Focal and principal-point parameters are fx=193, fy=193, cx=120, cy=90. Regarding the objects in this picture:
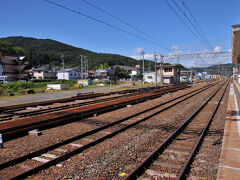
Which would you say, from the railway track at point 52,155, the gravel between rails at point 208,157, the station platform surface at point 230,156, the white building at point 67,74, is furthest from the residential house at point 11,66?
the station platform surface at point 230,156

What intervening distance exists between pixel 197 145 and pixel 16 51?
9675 cm

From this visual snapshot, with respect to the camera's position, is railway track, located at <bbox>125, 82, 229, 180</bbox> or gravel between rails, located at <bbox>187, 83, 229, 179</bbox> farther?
gravel between rails, located at <bbox>187, 83, 229, 179</bbox>

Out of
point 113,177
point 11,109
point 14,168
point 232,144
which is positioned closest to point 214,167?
point 232,144

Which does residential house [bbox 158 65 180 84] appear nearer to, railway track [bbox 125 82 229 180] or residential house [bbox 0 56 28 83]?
residential house [bbox 0 56 28 83]

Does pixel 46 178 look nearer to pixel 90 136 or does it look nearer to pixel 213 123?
pixel 90 136

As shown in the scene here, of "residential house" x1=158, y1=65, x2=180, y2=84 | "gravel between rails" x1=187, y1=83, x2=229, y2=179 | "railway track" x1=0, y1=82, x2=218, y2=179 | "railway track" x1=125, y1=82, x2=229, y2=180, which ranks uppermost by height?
"residential house" x1=158, y1=65, x2=180, y2=84

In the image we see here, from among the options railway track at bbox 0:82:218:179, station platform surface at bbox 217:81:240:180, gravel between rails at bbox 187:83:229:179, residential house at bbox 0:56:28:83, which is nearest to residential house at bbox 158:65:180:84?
residential house at bbox 0:56:28:83

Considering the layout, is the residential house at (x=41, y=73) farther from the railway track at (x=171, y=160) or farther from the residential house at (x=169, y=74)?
the railway track at (x=171, y=160)

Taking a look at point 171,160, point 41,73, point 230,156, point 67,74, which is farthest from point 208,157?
point 67,74

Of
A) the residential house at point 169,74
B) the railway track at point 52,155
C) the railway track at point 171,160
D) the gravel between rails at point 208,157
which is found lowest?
the gravel between rails at point 208,157

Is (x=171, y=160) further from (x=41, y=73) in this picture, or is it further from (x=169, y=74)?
(x=41, y=73)

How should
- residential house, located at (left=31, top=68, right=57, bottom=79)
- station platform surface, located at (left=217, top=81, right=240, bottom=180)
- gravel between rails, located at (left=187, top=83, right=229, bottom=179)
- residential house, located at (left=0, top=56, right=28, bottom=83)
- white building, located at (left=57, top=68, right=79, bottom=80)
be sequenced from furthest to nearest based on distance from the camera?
white building, located at (left=57, top=68, right=79, bottom=80) < residential house, located at (left=31, top=68, right=57, bottom=79) < residential house, located at (left=0, top=56, right=28, bottom=83) < gravel between rails, located at (left=187, top=83, right=229, bottom=179) < station platform surface, located at (left=217, top=81, right=240, bottom=180)

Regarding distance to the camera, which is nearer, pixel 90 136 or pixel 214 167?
pixel 214 167

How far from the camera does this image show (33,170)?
497 centimetres
